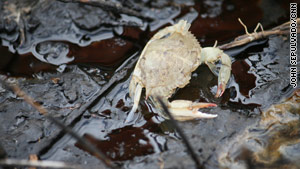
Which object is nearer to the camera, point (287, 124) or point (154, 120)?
point (287, 124)

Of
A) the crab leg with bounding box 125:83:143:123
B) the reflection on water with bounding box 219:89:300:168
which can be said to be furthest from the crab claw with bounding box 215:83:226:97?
the crab leg with bounding box 125:83:143:123

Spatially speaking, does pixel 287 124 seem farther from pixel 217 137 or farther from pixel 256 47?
pixel 256 47

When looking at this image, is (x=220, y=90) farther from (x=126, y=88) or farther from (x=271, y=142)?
(x=126, y=88)

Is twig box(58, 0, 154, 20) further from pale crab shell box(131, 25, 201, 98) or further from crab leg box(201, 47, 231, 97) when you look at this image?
crab leg box(201, 47, 231, 97)

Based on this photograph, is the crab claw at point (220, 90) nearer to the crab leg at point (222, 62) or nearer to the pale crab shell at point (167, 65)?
the crab leg at point (222, 62)

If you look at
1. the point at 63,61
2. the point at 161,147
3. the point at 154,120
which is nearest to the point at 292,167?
the point at 161,147

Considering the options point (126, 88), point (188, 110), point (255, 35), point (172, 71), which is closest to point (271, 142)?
point (188, 110)

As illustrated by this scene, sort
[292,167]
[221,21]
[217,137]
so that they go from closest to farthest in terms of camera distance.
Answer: [292,167] < [217,137] < [221,21]
